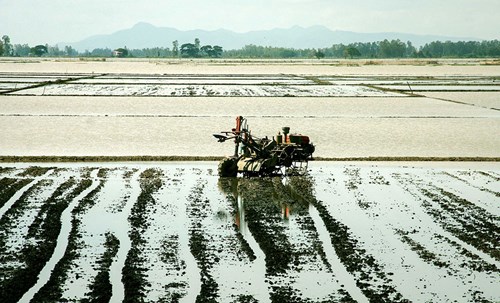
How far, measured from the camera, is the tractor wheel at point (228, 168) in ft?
65.5

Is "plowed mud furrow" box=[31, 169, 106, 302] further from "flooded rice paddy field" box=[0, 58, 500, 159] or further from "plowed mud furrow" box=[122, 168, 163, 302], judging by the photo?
"flooded rice paddy field" box=[0, 58, 500, 159]

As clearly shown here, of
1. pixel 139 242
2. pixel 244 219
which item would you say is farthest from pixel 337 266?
pixel 139 242

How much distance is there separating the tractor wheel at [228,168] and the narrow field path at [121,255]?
2.67 meters

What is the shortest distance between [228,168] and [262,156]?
3.73 ft

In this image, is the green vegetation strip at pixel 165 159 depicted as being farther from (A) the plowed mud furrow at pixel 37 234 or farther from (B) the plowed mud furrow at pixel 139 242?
(A) the plowed mud furrow at pixel 37 234

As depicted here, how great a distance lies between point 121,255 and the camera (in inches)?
492

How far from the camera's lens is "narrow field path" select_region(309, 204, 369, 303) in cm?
1063

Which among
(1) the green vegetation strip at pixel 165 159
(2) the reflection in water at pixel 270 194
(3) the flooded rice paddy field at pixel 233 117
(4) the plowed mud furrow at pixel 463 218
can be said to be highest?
(4) the plowed mud furrow at pixel 463 218

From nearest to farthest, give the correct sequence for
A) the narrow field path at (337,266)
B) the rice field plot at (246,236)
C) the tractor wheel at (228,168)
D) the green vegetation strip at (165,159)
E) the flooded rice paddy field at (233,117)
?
the narrow field path at (337,266)
the rice field plot at (246,236)
the tractor wheel at (228,168)
the green vegetation strip at (165,159)
the flooded rice paddy field at (233,117)

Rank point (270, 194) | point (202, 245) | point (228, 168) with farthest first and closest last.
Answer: point (228, 168) → point (270, 194) → point (202, 245)

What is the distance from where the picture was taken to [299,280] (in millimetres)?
11281

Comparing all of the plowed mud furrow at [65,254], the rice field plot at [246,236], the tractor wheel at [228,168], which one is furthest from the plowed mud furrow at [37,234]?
the tractor wheel at [228,168]

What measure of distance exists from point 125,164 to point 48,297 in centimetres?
1201

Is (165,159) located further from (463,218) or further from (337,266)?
(337,266)
